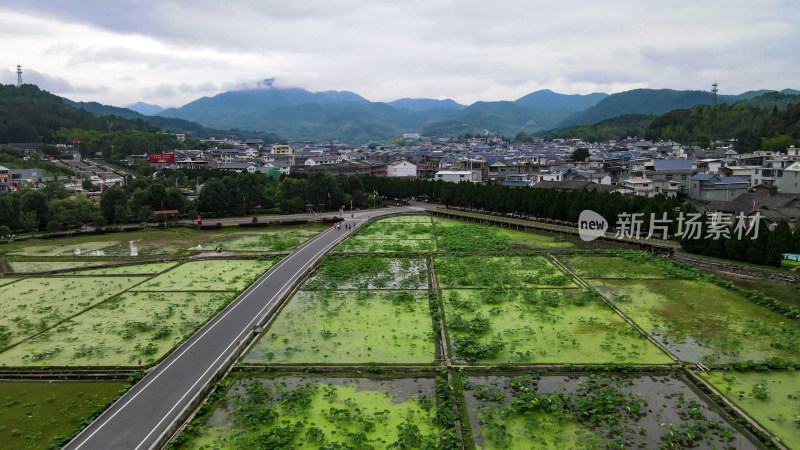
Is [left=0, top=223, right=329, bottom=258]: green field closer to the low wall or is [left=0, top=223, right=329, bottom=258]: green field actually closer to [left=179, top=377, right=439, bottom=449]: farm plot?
[left=179, top=377, right=439, bottom=449]: farm plot

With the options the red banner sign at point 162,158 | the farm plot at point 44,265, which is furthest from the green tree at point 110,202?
the red banner sign at point 162,158

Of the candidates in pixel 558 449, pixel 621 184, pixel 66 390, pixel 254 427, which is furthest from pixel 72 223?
pixel 621 184

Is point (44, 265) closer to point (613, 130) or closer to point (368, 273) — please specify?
point (368, 273)

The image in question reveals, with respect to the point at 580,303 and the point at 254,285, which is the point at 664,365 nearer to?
the point at 580,303

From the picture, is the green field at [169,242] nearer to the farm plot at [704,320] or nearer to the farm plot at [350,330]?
the farm plot at [350,330]
